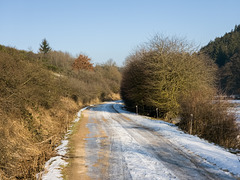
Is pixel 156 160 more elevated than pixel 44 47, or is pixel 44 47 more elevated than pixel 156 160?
pixel 44 47

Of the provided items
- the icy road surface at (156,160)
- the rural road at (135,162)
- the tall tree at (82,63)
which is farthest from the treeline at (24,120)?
the tall tree at (82,63)

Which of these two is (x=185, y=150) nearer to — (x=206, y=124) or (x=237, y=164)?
(x=237, y=164)

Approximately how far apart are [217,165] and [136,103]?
22.6 meters

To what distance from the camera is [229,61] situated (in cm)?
8044

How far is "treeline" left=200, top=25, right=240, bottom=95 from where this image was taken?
67.2 m

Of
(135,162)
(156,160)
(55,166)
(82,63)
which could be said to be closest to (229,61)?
(82,63)

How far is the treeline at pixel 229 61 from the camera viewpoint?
6719 cm

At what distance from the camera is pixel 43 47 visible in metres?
74.5

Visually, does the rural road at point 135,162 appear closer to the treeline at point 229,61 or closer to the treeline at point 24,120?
the treeline at point 24,120

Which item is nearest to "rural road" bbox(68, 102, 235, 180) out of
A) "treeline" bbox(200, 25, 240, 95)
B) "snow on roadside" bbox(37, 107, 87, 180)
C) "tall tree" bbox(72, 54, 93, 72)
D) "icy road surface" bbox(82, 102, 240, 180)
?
"icy road surface" bbox(82, 102, 240, 180)

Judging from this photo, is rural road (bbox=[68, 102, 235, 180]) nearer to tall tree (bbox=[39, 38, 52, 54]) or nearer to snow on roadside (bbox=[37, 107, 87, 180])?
snow on roadside (bbox=[37, 107, 87, 180])

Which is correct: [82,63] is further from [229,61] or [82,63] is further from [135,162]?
[135,162]

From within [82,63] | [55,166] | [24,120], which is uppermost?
[82,63]

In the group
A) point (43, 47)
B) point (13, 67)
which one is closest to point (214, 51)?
point (43, 47)
